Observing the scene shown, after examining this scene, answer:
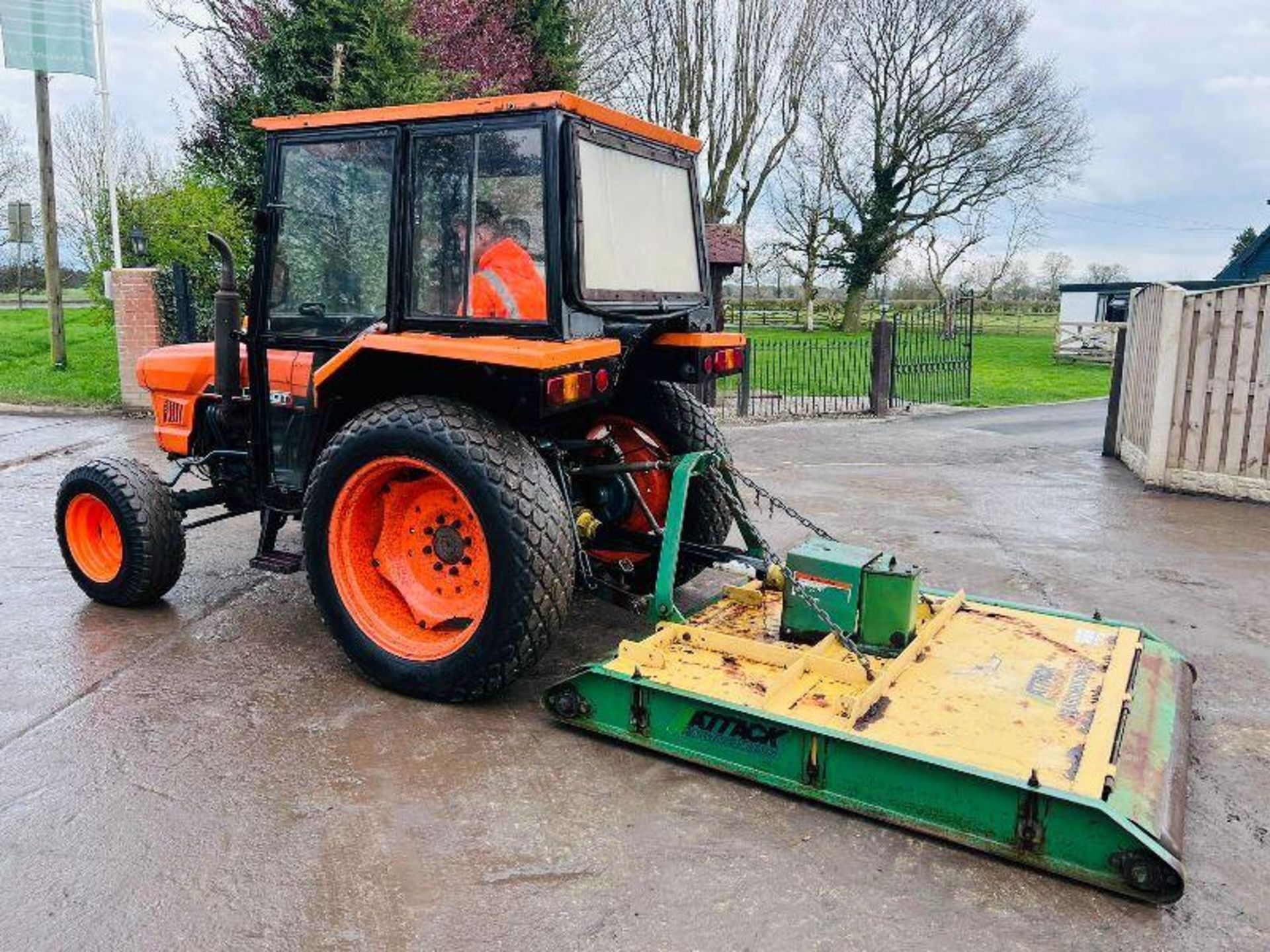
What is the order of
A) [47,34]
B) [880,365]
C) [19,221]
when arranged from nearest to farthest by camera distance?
[47,34]
[880,365]
[19,221]

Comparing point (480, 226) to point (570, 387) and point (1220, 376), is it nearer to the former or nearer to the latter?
point (570, 387)

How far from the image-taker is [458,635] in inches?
159

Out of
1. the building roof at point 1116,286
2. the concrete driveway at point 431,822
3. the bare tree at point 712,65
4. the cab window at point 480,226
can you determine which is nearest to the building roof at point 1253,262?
A: the building roof at point 1116,286

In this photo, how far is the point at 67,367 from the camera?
14.3m

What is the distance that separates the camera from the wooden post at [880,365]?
535 inches

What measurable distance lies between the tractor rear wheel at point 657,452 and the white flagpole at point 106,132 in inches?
425

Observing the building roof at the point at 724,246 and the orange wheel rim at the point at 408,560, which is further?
the building roof at the point at 724,246

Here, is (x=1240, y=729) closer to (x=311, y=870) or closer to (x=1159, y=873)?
(x=1159, y=873)

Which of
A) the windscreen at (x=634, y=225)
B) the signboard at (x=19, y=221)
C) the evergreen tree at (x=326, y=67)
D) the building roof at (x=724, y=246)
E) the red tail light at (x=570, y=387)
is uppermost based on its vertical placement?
the evergreen tree at (x=326, y=67)

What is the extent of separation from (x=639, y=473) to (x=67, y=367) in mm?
12477

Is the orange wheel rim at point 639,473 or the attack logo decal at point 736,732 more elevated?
the orange wheel rim at point 639,473

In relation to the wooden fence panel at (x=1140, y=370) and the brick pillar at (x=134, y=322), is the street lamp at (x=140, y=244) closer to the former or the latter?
the brick pillar at (x=134, y=322)

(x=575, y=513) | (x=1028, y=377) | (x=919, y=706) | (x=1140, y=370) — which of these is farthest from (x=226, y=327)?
(x=1028, y=377)

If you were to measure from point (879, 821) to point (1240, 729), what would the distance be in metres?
1.80
